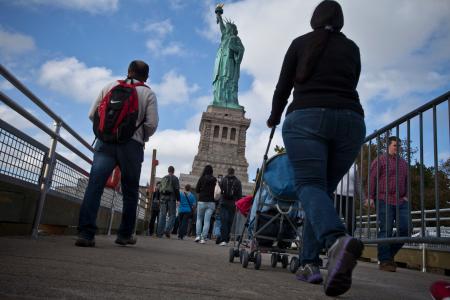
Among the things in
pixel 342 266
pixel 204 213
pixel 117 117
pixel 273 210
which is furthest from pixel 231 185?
pixel 342 266

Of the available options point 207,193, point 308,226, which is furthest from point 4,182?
point 207,193

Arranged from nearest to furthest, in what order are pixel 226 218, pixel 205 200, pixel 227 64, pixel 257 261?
pixel 257 261
pixel 226 218
pixel 205 200
pixel 227 64

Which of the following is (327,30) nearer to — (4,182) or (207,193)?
(4,182)

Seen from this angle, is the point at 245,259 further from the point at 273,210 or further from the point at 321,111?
the point at 321,111

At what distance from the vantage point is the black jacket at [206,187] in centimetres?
1046

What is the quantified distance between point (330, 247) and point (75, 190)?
15.4 feet

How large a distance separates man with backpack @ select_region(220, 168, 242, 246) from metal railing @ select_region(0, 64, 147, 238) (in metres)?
3.77

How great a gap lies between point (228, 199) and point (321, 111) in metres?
7.28

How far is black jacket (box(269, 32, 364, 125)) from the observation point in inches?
104

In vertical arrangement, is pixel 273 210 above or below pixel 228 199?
below

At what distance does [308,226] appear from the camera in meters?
Result: 3.16

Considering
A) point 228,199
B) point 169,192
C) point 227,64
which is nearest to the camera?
point 228,199

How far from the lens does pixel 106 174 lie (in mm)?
4434

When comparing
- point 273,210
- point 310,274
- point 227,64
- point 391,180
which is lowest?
point 310,274
